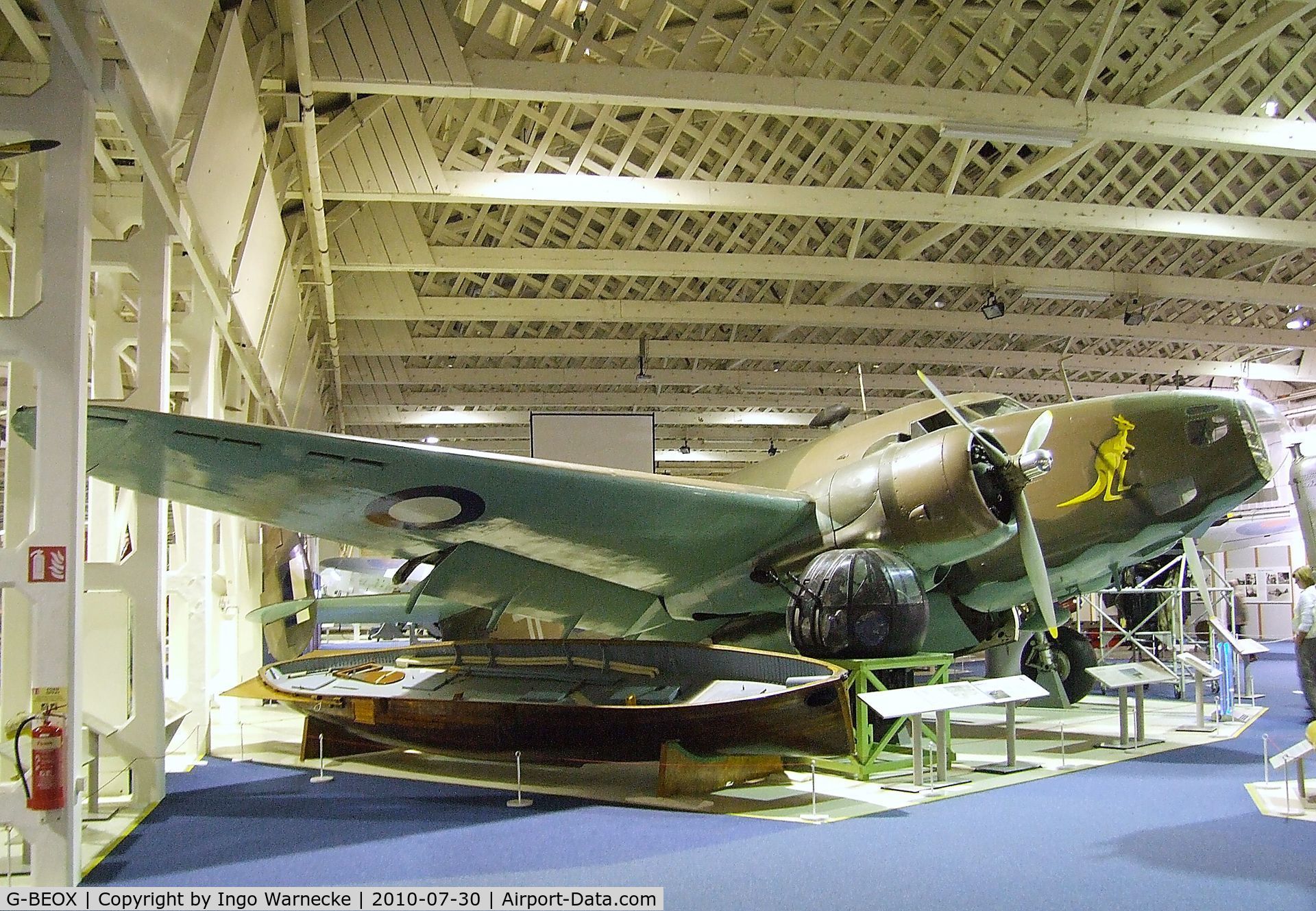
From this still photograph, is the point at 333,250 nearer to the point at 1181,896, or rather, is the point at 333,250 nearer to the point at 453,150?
the point at 453,150

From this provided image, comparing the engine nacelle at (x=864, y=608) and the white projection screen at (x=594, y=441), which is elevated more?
the white projection screen at (x=594, y=441)

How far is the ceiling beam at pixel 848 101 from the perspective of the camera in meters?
9.65

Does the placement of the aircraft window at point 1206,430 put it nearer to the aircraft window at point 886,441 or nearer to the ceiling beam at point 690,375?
the aircraft window at point 886,441

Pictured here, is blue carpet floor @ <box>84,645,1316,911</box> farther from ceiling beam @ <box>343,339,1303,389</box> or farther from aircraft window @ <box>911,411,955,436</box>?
ceiling beam @ <box>343,339,1303,389</box>

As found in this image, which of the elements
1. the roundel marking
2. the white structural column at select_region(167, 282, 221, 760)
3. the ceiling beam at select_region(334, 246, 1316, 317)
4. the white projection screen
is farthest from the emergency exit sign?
the white projection screen

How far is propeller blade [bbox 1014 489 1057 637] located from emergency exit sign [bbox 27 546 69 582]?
6.44 metres

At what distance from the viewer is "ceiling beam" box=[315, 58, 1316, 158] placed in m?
9.65

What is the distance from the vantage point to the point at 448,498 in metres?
7.22

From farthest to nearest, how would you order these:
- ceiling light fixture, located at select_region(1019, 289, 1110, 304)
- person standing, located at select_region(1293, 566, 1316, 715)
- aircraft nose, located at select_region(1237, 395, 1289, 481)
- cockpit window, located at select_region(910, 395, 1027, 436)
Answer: ceiling light fixture, located at select_region(1019, 289, 1110, 304) < person standing, located at select_region(1293, 566, 1316, 715) < cockpit window, located at select_region(910, 395, 1027, 436) < aircraft nose, located at select_region(1237, 395, 1289, 481)

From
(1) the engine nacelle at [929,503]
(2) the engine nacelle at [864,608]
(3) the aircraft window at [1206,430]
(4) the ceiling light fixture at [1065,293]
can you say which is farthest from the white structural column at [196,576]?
(4) the ceiling light fixture at [1065,293]

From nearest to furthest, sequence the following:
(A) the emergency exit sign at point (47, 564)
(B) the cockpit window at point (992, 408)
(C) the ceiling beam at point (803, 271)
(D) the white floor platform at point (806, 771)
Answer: (A) the emergency exit sign at point (47, 564) < (D) the white floor platform at point (806, 771) < (B) the cockpit window at point (992, 408) < (C) the ceiling beam at point (803, 271)

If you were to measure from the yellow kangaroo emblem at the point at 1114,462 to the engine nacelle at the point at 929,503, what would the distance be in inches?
62.0

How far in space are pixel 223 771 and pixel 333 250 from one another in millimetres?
8047

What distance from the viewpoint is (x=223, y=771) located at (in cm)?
827
